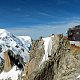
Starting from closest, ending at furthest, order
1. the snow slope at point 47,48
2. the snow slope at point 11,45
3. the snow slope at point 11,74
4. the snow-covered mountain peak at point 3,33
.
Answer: the snow slope at point 47,48, the snow slope at point 11,74, the snow slope at point 11,45, the snow-covered mountain peak at point 3,33

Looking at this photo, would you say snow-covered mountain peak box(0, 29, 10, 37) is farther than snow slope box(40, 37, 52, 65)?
Yes

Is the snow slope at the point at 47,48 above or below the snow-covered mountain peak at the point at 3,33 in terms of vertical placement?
below

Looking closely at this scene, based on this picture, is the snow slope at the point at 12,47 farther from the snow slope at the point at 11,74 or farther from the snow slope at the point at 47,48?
the snow slope at the point at 47,48

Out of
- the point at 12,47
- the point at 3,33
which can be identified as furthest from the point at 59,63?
the point at 3,33

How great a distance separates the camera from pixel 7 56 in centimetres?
11369

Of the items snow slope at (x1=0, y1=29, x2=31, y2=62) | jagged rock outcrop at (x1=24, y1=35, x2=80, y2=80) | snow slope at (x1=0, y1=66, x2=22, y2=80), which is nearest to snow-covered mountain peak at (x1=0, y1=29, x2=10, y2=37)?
snow slope at (x1=0, y1=29, x2=31, y2=62)

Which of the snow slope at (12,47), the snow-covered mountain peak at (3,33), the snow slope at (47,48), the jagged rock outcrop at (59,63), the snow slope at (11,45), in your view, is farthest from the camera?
the snow-covered mountain peak at (3,33)

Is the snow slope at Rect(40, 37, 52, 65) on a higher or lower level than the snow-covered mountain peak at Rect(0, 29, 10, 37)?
lower

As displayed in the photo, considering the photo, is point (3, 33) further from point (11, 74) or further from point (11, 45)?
point (11, 74)

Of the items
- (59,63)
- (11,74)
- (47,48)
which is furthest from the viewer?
(11,74)

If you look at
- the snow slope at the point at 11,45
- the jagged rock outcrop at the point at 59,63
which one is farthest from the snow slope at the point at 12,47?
the jagged rock outcrop at the point at 59,63

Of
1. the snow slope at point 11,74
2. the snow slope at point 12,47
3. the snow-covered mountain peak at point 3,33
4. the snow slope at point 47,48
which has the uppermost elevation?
the snow-covered mountain peak at point 3,33

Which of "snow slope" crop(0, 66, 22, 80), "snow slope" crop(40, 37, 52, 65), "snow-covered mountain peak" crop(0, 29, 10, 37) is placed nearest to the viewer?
"snow slope" crop(40, 37, 52, 65)

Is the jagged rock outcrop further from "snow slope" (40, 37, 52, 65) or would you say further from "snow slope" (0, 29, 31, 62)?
"snow slope" (0, 29, 31, 62)
